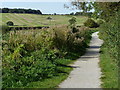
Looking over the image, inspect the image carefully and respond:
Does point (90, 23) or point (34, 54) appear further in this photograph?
point (90, 23)

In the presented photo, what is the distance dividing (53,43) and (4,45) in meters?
4.67

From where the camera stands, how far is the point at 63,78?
977 centimetres

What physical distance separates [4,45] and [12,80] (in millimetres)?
3402

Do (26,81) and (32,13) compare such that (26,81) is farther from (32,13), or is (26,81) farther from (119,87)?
(32,13)

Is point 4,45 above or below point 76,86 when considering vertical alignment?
above

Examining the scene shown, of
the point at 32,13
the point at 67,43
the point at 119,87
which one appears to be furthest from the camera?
the point at 32,13

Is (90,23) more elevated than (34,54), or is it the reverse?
Result: (34,54)

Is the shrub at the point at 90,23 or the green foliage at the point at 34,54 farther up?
the green foliage at the point at 34,54

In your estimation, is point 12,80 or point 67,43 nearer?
point 12,80

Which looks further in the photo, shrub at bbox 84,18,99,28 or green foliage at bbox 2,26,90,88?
shrub at bbox 84,18,99,28

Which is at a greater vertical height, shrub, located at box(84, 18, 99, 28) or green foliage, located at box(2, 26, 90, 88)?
green foliage, located at box(2, 26, 90, 88)

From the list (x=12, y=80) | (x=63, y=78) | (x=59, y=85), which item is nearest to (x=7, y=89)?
(x=12, y=80)

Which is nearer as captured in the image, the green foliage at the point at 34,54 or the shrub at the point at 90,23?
the green foliage at the point at 34,54

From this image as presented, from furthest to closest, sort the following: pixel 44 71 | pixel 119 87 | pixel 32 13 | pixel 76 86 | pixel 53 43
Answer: pixel 32 13
pixel 53 43
pixel 44 71
pixel 76 86
pixel 119 87
